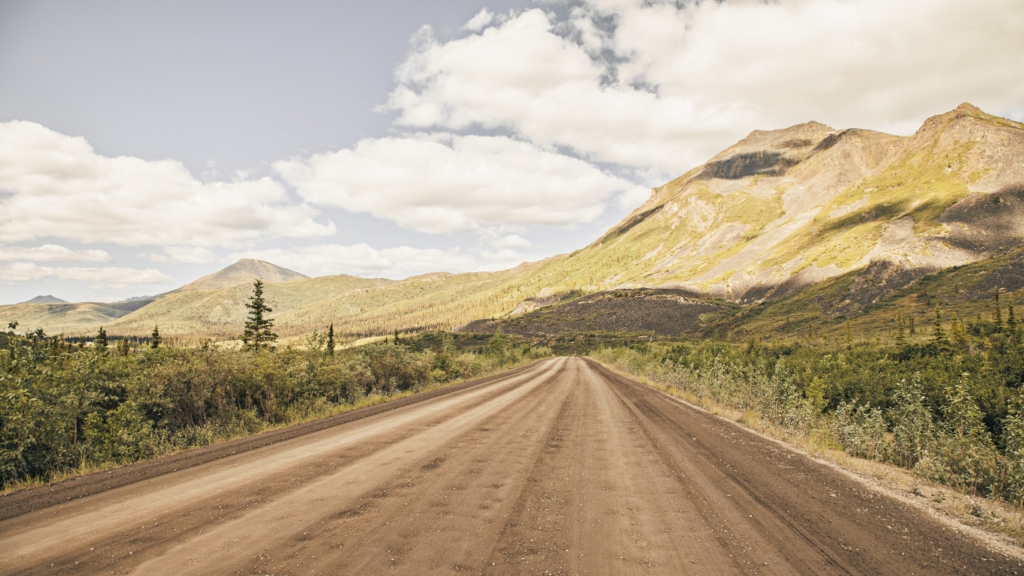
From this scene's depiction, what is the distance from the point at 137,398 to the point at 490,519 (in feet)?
31.8

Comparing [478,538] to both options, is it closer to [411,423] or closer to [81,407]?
[411,423]

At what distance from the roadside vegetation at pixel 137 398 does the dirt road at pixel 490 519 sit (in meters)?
1.95

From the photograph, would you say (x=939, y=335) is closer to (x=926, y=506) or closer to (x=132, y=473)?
(x=926, y=506)

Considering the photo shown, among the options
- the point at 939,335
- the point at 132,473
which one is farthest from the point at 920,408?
the point at 939,335

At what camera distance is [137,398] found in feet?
31.1

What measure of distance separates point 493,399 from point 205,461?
11.3 meters

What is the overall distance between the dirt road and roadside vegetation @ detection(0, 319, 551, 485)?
6.38ft

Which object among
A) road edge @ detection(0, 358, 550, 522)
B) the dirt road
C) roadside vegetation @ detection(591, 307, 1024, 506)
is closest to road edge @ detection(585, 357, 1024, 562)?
the dirt road

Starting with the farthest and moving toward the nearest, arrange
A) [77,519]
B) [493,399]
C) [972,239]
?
[972,239]
[493,399]
[77,519]

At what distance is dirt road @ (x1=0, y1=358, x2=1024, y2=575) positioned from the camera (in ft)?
13.6

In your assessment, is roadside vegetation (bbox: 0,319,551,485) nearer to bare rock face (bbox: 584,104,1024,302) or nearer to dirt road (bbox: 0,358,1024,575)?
dirt road (bbox: 0,358,1024,575)

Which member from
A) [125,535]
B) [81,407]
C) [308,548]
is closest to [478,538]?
[308,548]

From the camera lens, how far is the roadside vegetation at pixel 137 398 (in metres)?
7.38

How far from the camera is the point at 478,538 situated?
459cm
